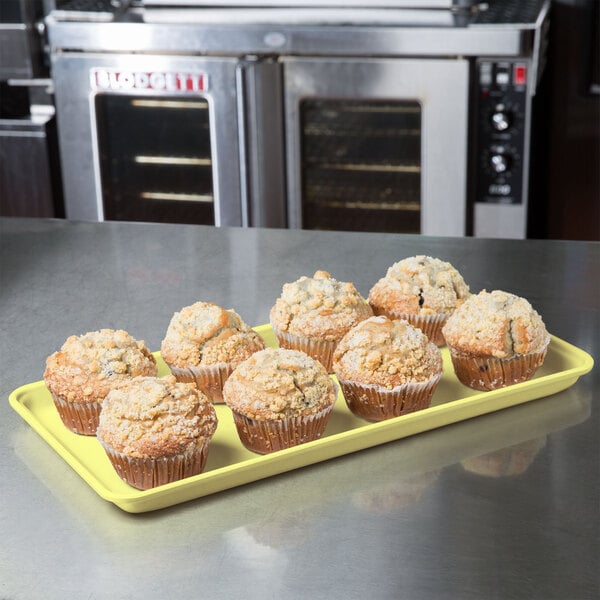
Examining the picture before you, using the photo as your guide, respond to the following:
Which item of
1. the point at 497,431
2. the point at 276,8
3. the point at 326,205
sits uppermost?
the point at 276,8

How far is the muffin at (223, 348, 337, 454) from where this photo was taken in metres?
1.15

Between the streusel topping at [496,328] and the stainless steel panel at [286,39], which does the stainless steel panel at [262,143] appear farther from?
the streusel topping at [496,328]

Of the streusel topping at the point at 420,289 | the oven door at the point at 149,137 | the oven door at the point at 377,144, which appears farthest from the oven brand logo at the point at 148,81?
the streusel topping at the point at 420,289

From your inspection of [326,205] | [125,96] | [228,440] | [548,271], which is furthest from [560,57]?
[228,440]

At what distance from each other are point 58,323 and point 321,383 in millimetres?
567

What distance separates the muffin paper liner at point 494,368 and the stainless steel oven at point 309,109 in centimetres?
165

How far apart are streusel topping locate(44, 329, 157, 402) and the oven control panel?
6.09 ft

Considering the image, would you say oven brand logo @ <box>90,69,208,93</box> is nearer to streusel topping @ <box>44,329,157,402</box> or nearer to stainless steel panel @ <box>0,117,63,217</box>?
stainless steel panel @ <box>0,117,63,217</box>

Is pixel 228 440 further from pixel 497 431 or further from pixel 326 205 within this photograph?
pixel 326 205

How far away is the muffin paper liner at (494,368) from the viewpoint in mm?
1293

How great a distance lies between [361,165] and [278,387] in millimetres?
1958

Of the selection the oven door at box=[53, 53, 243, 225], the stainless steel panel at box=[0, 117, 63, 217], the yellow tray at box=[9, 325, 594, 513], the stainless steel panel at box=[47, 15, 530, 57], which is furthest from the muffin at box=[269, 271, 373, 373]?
the stainless steel panel at box=[0, 117, 63, 217]

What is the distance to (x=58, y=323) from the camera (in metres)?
1.59

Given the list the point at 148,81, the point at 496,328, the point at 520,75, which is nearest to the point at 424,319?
the point at 496,328
